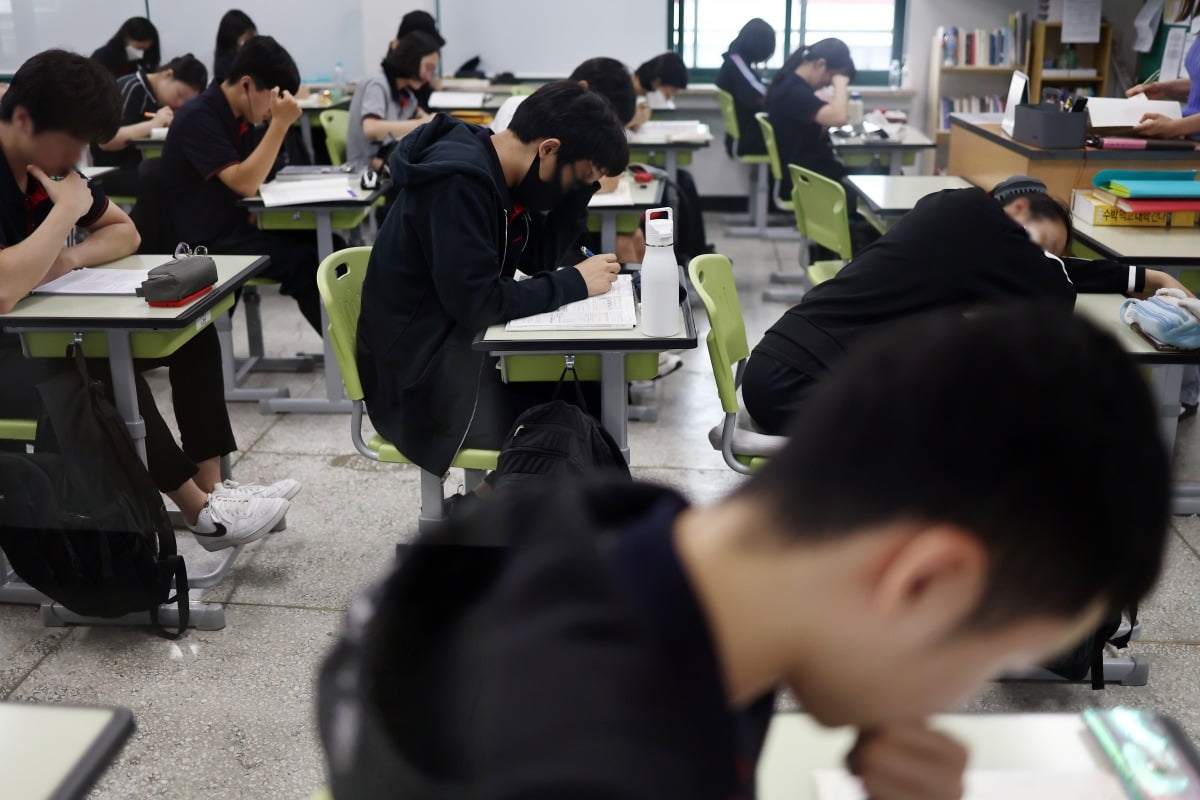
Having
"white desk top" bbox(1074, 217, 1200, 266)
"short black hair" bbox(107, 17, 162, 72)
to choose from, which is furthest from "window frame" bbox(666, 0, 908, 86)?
"white desk top" bbox(1074, 217, 1200, 266)

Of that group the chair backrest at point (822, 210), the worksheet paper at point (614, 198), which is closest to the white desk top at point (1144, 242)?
the chair backrest at point (822, 210)

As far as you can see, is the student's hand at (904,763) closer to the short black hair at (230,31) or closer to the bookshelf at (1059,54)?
the short black hair at (230,31)

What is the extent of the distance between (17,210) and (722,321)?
1.51 m

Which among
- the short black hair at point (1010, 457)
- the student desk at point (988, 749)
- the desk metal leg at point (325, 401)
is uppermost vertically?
the short black hair at point (1010, 457)

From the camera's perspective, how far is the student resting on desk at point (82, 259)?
2328 mm

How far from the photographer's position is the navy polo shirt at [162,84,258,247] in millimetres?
3467

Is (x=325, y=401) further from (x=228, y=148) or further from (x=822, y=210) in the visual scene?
(x=822, y=210)

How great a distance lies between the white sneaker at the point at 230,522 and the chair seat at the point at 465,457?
0.42m

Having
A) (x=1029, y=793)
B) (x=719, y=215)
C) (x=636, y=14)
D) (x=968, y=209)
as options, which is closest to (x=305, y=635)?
(x=968, y=209)

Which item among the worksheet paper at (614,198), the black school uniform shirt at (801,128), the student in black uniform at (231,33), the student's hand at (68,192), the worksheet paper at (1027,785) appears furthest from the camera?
the student in black uniform at (231,33)

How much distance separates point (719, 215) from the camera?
746cm

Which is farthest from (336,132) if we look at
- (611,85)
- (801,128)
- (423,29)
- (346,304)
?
(346,304)

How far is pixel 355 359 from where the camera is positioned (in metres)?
Result: 2.34

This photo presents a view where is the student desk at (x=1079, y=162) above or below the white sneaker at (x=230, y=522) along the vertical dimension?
above
